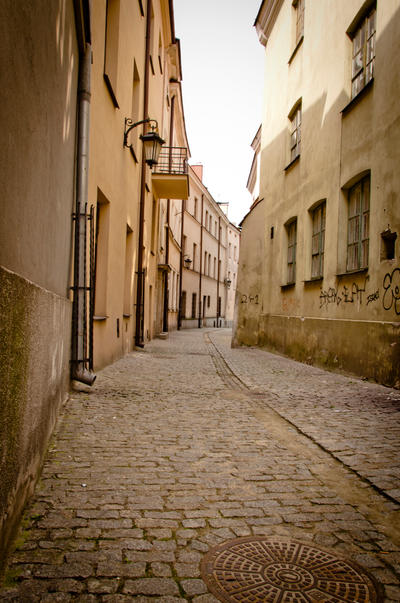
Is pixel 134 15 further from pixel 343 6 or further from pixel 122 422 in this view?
pixel 122 422

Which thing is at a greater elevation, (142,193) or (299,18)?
(299,18)

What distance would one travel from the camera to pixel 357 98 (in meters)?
8.99

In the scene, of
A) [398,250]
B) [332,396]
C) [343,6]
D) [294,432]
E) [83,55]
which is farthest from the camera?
[343,6]

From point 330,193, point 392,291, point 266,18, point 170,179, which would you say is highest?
point 266,18

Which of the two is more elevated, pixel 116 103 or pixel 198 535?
pixel 116 103

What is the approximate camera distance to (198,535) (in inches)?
103

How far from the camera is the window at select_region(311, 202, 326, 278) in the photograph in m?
11.1

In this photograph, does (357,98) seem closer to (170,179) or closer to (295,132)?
(295,132)

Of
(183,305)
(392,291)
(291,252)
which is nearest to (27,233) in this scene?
(392,291)

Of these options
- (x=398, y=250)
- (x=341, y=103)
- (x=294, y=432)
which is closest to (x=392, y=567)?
(x=294, y=432)

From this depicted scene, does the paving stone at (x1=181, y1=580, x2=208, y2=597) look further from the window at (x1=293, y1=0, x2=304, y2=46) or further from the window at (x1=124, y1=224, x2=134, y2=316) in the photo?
the window at (x1=293, y1=0, x2=304, y2=46)

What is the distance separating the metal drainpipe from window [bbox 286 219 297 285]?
7948 millimetres

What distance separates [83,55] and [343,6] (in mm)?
6757

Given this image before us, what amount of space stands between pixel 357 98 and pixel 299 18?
6.37 metres
